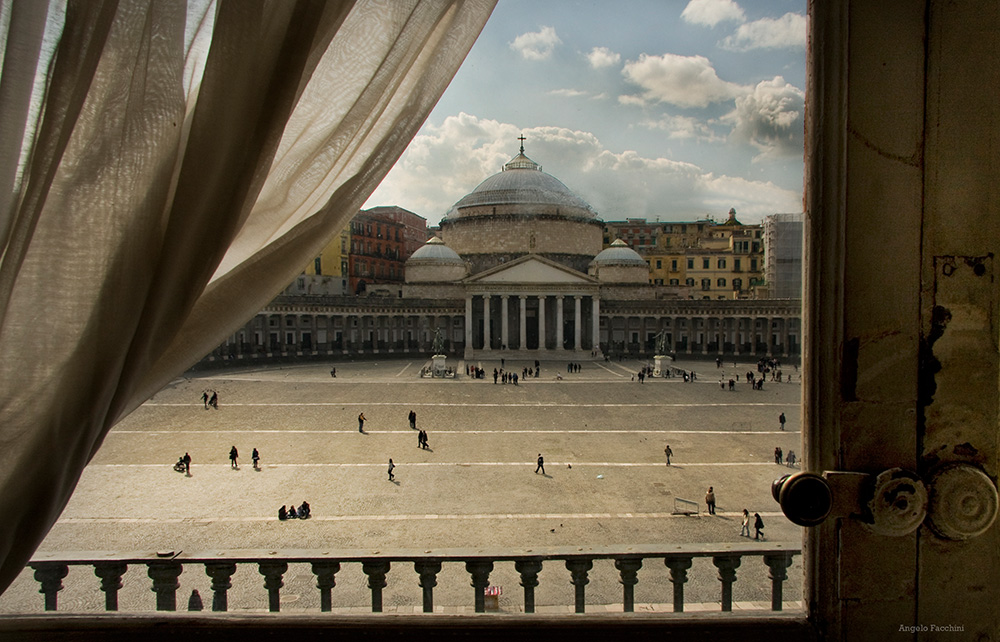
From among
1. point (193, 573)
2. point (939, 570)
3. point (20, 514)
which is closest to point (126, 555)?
point (193, 573)

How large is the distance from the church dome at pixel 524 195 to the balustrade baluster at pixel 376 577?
43313 millimetres

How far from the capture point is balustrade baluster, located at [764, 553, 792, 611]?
2.46 m

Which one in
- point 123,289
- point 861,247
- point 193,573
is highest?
point 861,247

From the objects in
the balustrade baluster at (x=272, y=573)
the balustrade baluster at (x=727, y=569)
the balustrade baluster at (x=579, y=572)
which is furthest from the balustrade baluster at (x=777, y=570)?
the balustrade baluster at (x=272, y=573)

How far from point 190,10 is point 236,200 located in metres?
0.52

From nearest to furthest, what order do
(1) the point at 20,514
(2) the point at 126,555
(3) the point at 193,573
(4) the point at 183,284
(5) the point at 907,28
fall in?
(1) the point at 20,514 < (4) the point at 183,284 < (5) the point at 907,28 < (2) the point at 126,555 < (3) the point at 193,573

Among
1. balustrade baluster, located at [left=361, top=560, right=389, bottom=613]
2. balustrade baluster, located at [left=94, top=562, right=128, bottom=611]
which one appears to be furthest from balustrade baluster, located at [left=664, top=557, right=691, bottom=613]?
balustrade baluster, located at [left=94, top=562, right=128, bottom=611]

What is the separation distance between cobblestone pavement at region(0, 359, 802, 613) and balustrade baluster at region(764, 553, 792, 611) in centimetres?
8

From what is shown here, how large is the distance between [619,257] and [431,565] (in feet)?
140

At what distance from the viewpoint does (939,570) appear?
5.07 feet

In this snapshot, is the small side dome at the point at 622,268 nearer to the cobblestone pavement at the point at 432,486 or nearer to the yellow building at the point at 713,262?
the yellow building at the point at 713,262

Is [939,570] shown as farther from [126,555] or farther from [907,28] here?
[126,555]

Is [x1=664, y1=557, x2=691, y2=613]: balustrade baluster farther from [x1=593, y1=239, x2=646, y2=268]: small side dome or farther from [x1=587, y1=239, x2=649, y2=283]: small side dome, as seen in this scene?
[x1=593, y1=239, x2=646, y2=268]: small side dome

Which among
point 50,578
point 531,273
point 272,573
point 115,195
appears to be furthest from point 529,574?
point 531,273
